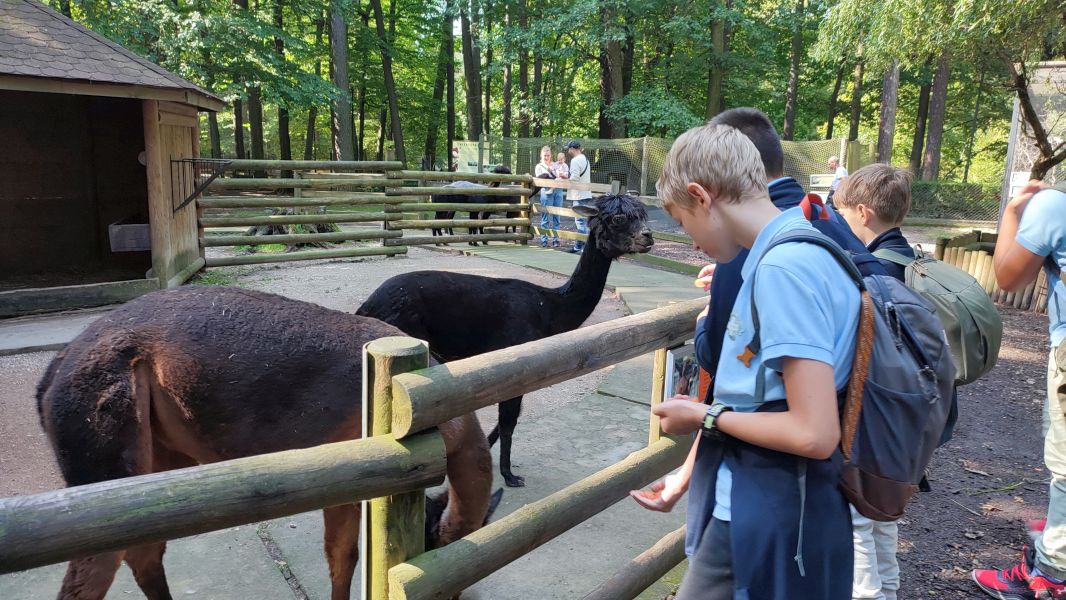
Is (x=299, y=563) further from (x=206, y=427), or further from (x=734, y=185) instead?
(x=734, y=185)

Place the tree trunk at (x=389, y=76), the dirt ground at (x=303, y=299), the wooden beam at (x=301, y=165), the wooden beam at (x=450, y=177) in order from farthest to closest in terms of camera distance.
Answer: the tree trunk at (x=389, y=76) → the wooden beam at (x=450, y=177) → the wooden beam at (x=301, y=165) → the dirt ground at (x=303, y=299)

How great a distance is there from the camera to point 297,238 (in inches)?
466

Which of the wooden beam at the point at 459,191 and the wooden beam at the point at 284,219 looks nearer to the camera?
the wooden beam at the point at 284,219

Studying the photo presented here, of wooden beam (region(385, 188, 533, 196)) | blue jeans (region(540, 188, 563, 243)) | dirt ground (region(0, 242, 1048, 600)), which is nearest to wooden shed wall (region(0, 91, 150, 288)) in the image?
dirt ground (region(0, 242, 1048, 600))

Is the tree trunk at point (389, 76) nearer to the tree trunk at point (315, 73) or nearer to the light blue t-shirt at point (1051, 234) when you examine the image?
the tree trunk at point (315, 73)

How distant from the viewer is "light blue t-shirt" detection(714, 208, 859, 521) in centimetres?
141

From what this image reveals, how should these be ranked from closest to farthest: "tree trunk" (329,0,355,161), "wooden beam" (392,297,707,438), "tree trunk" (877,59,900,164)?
1. "wooden beam" (392,297,707,438)
2. "tree trunk" (877,59,900,164)
3. "tree trunk" (329,0,355,161)

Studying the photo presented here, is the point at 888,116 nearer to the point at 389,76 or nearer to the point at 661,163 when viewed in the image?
the point at 661,163

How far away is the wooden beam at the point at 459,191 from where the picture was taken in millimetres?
12984

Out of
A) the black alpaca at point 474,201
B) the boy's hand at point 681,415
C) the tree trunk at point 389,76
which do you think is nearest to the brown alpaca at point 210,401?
the boy's hand at point 681,415

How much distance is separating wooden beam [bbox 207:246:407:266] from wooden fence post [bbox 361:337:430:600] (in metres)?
9.94

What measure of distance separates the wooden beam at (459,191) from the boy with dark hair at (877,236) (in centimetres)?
1066

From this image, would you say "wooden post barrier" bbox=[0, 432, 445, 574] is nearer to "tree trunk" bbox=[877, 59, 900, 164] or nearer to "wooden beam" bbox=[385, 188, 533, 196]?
"wooden beam" bbox=[385, 188, 533, 196]

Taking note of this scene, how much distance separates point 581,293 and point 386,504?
3244 mm
